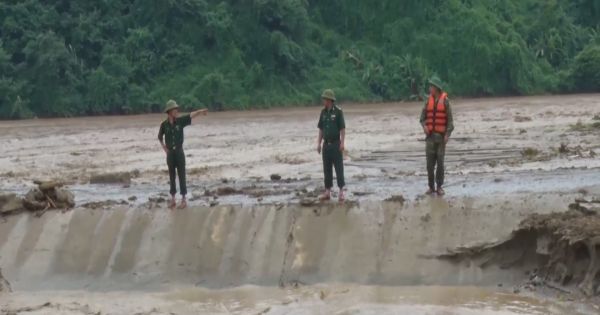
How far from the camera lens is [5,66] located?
136ft

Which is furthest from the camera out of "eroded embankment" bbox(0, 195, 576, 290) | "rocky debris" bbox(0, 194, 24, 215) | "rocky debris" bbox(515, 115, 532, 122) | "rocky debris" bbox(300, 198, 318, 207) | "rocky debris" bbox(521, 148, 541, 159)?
"rocky debris" bbox(515, 115, 532, 122)

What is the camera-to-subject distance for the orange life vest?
1226 centimetres

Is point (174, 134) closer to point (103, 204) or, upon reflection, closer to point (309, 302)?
point (103, 204)

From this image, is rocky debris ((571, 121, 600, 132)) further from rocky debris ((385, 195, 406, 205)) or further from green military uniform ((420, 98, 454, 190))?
rocky debris ((385, 195, 406, 205))

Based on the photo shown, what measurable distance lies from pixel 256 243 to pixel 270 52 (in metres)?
34.8

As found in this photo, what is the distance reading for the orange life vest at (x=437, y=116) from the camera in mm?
12258

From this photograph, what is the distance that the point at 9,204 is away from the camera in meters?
13.5

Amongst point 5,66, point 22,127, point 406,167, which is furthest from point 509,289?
point 5,66

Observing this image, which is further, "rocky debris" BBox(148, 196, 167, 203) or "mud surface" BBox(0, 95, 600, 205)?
"mud surface" BBox(0, 95, 600, 205)

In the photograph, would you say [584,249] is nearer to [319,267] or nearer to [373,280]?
[373,280]

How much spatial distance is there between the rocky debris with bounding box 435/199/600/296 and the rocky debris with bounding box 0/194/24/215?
6.13 m

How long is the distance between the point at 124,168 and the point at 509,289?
1222 cm

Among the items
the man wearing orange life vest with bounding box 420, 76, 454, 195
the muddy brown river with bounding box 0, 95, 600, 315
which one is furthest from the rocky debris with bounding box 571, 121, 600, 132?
the man wearing orange life vest with bounding box 420, 76, 454, 195

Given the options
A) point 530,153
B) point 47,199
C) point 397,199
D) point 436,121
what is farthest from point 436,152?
point 530,153
